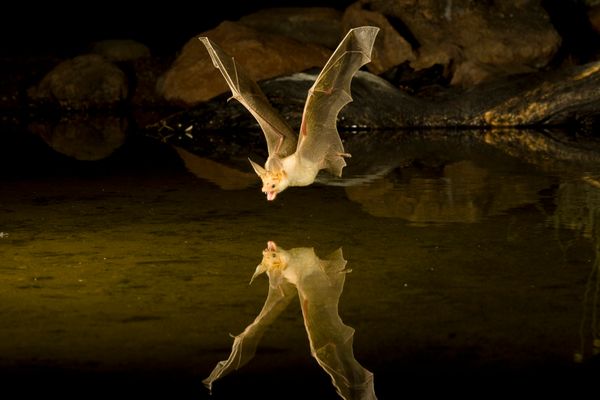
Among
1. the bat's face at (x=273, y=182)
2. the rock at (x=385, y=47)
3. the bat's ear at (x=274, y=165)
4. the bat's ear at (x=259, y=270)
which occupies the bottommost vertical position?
the rock at (x=385, y=47)

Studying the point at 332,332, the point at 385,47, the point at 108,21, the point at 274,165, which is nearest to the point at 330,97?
the point at 274,165

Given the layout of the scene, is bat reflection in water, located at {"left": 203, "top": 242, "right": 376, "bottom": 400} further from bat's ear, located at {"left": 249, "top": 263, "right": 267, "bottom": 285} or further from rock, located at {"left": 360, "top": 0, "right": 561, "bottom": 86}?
rock, located at {"left": 360, "top": 0, "right": 561, "bottom": 86}

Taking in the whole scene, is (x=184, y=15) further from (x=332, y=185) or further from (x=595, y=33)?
(x=332, y=185)

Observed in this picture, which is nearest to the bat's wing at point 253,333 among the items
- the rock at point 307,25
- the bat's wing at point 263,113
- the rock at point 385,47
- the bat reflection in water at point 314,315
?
the bat reflection in water at point 314,315

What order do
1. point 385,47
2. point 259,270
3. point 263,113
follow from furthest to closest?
1. point 385,47
2. point 263,113
3. point 259,270

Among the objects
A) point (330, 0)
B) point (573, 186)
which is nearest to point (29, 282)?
point (573, 186)

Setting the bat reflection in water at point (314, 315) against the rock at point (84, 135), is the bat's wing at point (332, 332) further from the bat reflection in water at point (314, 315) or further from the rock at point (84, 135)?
the rock at point (84, 135)

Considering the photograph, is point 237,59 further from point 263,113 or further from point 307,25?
point 263,113

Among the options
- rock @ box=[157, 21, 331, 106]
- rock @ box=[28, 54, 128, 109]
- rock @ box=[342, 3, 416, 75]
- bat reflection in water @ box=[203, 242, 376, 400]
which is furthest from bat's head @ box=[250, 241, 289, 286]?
rock @ box=[28, 54, 128, 109]
